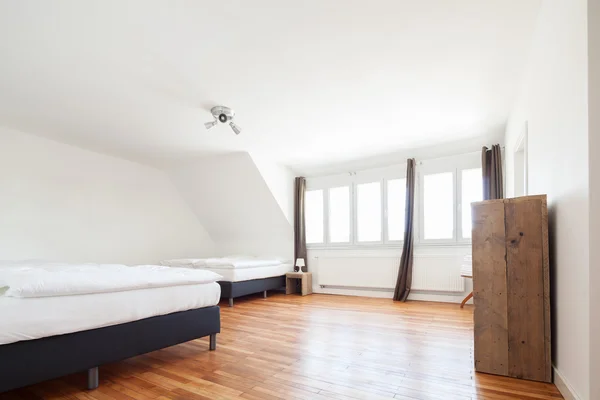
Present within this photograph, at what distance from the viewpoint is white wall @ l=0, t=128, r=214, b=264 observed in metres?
4.61

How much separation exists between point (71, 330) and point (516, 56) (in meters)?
3.82

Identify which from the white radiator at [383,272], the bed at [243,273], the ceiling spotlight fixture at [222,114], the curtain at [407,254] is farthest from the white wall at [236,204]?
the curtain at [407,254]

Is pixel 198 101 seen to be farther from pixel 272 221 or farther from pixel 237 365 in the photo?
pixel 272 221

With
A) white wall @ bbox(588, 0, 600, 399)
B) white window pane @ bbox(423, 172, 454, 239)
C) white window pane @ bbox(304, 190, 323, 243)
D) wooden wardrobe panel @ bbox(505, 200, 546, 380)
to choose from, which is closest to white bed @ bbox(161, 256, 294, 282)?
white window pane @ bbox(304, 190, 323, 243)

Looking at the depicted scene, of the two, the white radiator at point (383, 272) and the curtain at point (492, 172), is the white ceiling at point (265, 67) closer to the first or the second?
the curtain at point (492, 172)

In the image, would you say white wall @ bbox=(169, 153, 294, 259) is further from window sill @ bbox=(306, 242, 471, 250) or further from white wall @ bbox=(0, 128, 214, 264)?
window sill @ bbox=(306, 242, 471, 250)

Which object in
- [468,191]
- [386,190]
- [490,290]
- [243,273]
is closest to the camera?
[490,290]

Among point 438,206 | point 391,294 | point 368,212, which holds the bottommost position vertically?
point 391,294

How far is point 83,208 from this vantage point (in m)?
5.43

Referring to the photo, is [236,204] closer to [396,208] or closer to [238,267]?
[238,267]

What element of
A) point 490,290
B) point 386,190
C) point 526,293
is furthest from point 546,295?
point 386,190

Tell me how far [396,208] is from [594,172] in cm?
411

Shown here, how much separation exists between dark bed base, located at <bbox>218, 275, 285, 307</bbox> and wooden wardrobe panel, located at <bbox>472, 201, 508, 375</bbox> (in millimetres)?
3519

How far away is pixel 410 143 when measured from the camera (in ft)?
16.8
